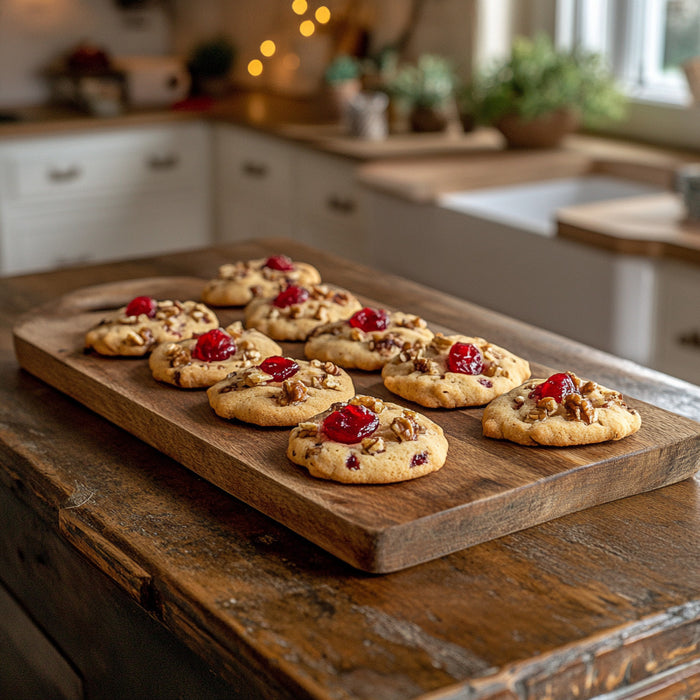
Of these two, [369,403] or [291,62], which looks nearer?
[369,403]

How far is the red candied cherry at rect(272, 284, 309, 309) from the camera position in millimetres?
1402

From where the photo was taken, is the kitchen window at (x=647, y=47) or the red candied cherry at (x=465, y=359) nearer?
the red candied cherry at (x=465, y=359)

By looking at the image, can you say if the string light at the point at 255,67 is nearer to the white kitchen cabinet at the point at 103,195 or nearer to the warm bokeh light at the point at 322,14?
the warm bokeh light at the point at 322,14

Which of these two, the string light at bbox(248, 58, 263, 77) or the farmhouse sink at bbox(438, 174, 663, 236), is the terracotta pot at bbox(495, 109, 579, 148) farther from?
the string light at bbox(248, 58, 263, 77)

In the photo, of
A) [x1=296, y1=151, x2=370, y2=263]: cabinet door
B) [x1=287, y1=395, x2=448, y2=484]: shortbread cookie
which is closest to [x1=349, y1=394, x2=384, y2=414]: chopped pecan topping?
[x1=287, y1=395, x2=448, y2=484]: shortbread cookie

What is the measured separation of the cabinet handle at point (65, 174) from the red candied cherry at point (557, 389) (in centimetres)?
276

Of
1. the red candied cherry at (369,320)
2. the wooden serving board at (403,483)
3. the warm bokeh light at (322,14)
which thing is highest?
the warm bokeh light at (322,14)

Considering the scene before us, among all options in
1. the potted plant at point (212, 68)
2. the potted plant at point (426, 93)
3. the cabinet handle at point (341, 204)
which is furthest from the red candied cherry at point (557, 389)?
the potted plant at point (212, 68)

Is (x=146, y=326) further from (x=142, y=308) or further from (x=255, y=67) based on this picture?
(x=255, y=67)

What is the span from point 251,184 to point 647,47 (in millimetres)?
1378

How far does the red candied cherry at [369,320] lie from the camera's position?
129 centimetres

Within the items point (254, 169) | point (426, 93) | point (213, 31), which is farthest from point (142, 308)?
point (213, 31)

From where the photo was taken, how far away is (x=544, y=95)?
2.89 meters

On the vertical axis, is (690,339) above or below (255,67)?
below
